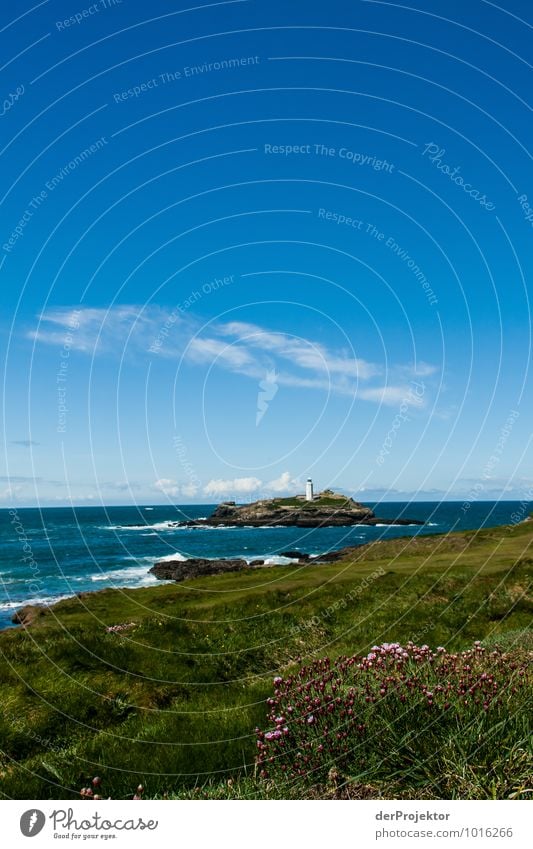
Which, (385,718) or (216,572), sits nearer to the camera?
(385,718)

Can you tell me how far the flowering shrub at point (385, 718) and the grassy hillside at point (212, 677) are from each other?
0.22 meters

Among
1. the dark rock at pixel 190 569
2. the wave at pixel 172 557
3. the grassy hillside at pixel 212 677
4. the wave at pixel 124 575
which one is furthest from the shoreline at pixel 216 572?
the wave at pixel 172 557

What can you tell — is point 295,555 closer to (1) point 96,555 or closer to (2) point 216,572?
(2) point 216,572

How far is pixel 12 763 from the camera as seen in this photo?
9.19 meters

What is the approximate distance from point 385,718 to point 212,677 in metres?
7.54

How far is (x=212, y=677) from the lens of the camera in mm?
14648

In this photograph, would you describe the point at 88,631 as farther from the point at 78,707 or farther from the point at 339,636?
the point at 339,636

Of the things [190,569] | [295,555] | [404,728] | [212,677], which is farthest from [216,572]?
[404,728]

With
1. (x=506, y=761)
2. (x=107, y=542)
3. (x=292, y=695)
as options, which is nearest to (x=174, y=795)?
(x=292, y=695)

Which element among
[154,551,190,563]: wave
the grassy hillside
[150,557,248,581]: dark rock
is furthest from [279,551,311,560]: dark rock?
the grassy hillside

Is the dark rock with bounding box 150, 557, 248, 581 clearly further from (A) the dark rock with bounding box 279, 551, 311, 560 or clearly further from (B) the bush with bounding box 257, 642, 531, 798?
(B) the bush with bounding box 257, 642, 531, 798

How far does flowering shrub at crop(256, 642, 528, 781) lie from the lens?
7574mm
